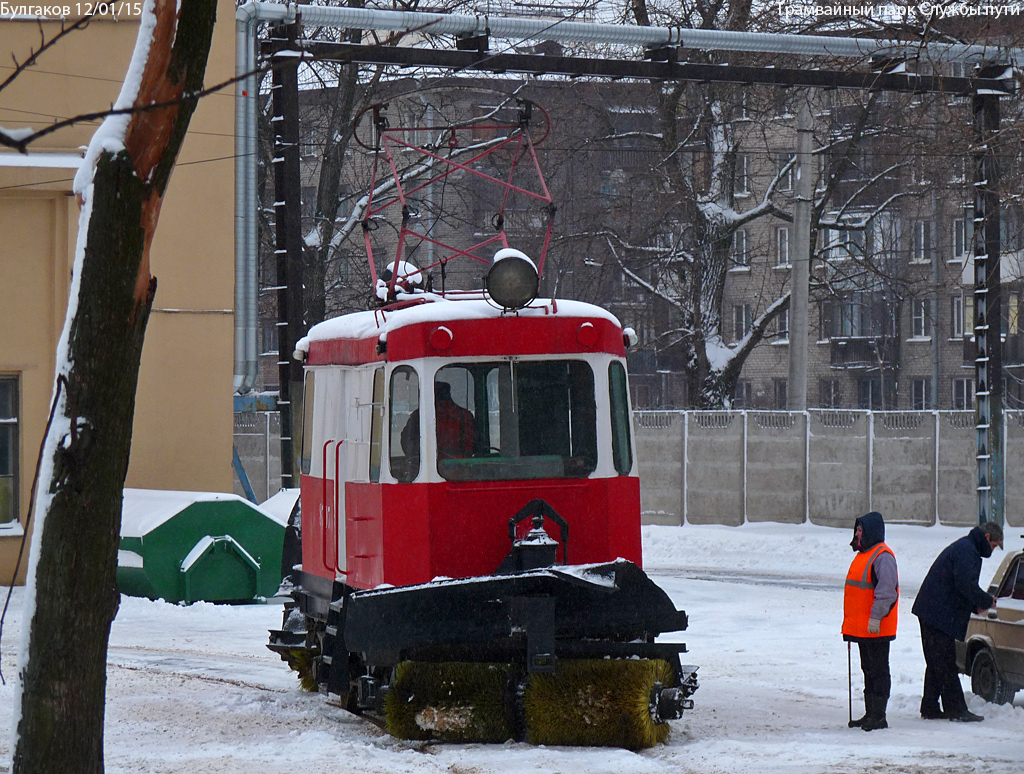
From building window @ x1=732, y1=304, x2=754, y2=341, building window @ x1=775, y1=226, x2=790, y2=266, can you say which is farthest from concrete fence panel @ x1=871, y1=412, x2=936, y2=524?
building window @ x1=732, y1=304, x2=754, y2=341

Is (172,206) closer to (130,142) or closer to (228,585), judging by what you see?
(228,585)

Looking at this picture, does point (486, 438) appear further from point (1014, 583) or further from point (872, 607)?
point (1014, 583)

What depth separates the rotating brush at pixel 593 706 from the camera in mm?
8734

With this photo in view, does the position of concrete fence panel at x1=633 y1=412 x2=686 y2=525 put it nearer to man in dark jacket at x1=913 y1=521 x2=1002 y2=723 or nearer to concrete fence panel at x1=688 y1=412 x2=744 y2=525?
concrete fence panel at x1=688 y1=412 x2=744 y2=525

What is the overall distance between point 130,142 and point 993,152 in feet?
46.7

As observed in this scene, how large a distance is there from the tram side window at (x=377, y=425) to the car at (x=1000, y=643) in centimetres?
453

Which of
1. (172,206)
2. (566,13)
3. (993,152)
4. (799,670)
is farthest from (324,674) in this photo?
(566,13)

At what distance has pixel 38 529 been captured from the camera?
5613 millimetres

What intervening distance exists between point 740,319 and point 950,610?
4924 cm

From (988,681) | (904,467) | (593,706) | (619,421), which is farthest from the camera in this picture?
A: (904,467)

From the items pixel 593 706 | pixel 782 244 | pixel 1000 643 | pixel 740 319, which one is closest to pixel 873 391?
pixel 740 319

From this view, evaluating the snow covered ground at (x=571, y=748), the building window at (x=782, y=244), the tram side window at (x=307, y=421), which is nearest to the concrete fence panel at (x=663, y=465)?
the snow covered ground at (x=571, y=748)

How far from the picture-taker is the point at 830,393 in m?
58.1

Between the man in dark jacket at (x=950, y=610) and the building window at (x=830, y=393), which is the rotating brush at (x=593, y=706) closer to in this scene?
the man in dark jacket at (x=950, y=610)
